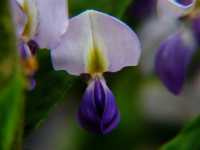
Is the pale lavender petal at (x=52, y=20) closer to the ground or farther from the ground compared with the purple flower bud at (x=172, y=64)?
farther from the ground

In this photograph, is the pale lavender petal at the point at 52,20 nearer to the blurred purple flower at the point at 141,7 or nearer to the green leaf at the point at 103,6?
the green leaf at the point at 103,6

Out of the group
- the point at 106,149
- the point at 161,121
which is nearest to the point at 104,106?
the point at 106,149

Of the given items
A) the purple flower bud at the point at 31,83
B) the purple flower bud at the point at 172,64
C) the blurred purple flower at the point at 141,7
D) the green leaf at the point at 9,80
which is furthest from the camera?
the blurred purple flower at the point at 141,7

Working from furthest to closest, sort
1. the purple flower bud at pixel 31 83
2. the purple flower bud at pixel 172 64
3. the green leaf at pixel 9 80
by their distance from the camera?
the purple flower bud at pixel 172 64
the purple flower bud at pixel 31 83
the green leaf at pixel 9 80

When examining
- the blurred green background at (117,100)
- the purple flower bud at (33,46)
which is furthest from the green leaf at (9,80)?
the purple flower bud at (33,46)

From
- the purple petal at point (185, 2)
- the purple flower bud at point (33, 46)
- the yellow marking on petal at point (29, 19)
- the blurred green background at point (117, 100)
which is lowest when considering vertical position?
the blurred green background at point (117, 100)

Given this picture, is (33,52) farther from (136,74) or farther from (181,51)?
(136,74)

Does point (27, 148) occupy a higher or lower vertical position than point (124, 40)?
lower
